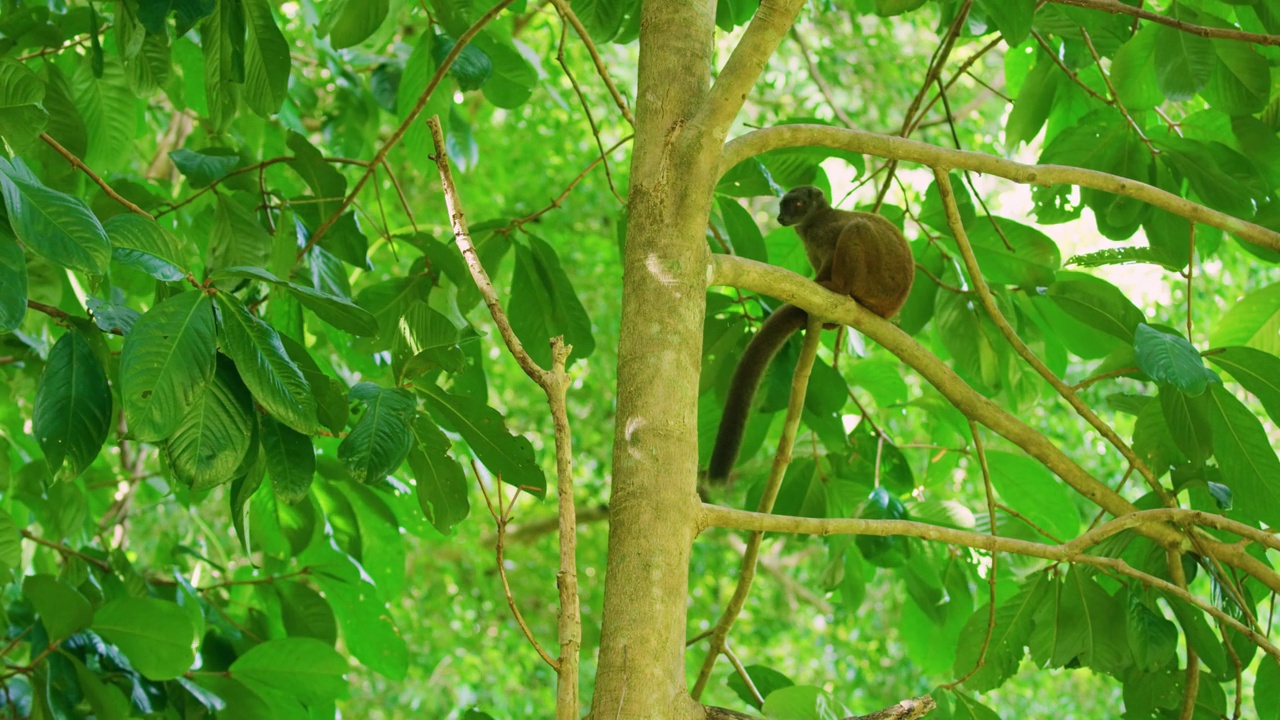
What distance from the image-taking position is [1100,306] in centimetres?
228

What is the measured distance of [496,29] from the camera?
11.9 feet

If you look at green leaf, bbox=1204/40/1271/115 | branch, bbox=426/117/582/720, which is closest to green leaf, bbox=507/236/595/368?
branch, bbox=426/117/582/720

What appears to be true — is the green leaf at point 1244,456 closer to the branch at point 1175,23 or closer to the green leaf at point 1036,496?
the green leaf at point 1036,496

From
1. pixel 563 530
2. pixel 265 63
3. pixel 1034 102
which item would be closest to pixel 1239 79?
pixel 1034 102

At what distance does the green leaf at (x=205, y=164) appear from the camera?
7.76 ft

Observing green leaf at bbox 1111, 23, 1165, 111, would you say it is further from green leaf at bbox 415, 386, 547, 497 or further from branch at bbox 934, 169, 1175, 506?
green leaf at bbox 415, 386, 547, 497

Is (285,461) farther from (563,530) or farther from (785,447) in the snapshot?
(785,447)

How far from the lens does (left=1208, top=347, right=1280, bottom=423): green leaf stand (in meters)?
2.10

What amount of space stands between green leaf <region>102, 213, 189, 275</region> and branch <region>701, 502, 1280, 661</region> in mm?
863

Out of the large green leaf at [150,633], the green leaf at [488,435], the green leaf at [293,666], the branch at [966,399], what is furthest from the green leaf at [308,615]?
the branch at [966,399]

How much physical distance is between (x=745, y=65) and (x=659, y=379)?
56 centimetres

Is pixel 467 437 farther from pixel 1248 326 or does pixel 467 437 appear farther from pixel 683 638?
pixel 1248 326

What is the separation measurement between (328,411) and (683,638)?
27.8 inches

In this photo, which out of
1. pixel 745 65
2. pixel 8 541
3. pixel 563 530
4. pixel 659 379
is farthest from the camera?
pixel 8 541
